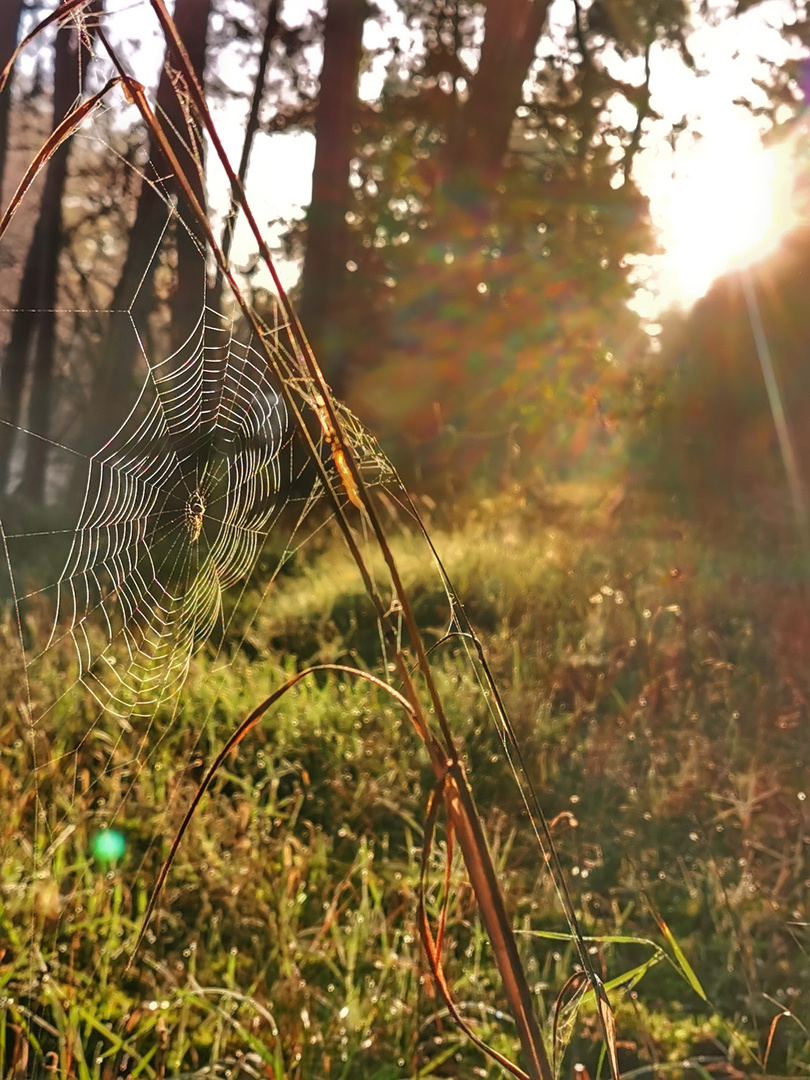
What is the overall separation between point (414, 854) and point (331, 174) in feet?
17.8

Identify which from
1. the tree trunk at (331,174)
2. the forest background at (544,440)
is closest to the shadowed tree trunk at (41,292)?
the forest background at (544,440)

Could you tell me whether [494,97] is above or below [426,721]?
above

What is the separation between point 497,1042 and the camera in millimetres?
1586

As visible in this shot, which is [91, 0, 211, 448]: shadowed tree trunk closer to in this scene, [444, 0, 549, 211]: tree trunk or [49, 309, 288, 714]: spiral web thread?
[444, 0, 549, 211]: tree trunk

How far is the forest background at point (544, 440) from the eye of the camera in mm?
1884

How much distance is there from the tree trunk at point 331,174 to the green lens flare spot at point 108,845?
4.56 metres

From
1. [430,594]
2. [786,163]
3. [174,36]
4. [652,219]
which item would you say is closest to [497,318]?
[652,219]

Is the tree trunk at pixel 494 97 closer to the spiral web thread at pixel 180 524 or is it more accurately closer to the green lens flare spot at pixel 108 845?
the spiral web thread at pixel 180 524

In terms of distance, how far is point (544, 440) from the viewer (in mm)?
7801

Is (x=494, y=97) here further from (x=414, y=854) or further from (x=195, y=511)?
Result: (x=414, y=854)

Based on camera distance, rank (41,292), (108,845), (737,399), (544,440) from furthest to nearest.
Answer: (41,292), (544,440), (737,399), (108,845)

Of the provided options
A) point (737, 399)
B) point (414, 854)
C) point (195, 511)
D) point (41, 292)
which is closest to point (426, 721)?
point (195, 511)

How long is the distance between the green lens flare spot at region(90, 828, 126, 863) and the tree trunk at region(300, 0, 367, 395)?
4557 mm

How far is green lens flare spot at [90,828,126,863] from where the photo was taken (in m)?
2.06
